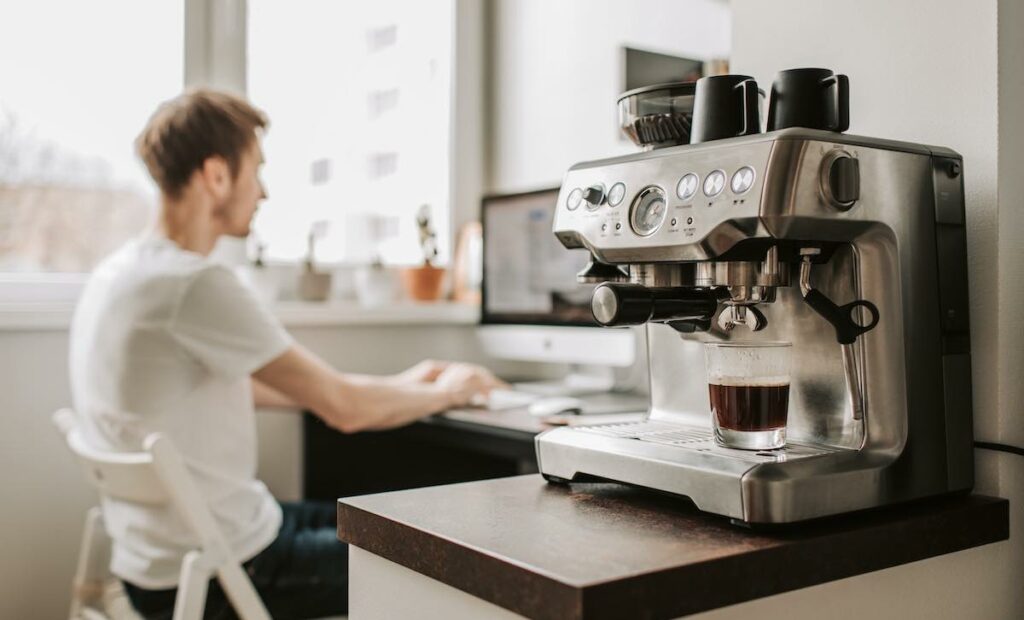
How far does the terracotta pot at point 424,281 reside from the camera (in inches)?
107

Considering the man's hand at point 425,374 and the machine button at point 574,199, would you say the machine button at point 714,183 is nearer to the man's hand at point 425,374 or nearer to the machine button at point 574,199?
the machine button at point 574,199

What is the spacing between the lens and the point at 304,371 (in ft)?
6.14

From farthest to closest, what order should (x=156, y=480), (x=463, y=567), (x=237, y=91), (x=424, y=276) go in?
(x=424, y=276) → (x=237, y=91) → (x=156, y=480) → (x=463, y=567)

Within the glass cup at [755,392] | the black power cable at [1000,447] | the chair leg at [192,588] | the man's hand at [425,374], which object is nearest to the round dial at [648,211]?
the glass cup at [755,392]

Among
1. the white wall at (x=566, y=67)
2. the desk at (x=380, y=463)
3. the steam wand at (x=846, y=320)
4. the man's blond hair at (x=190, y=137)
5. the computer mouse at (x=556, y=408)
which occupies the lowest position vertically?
the desk at (x=380, y=463)

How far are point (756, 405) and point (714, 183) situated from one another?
0.68 feet

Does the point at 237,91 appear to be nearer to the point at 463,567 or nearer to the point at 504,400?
the point at 504,400

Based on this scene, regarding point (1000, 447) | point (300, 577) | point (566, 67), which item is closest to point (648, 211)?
point (1000, 447)

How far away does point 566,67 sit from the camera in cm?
277

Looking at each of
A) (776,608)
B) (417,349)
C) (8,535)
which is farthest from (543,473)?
(417,349)

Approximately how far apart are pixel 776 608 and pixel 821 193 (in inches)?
14.1

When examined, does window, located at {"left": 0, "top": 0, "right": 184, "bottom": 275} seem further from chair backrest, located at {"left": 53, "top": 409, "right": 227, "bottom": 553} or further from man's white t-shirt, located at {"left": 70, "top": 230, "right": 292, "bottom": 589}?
chair backrest, located at {"left": 53, "top": 409, "right": 227, "bottom": 553}

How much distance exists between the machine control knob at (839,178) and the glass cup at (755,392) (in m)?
0.15

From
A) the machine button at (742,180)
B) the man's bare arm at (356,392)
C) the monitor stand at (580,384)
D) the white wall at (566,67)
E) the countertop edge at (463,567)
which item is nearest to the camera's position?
the countertop edge at (463,567)
